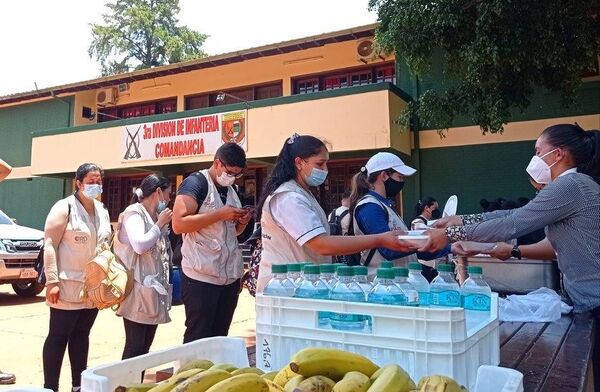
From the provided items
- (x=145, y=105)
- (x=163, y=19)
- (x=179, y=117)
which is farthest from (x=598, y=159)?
(x=163, y=19)

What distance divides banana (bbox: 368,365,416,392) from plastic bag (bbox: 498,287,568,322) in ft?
5.81

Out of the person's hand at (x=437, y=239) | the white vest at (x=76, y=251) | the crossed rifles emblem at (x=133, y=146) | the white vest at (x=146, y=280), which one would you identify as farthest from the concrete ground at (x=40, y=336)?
the crossed rifles emblem at (x=133, y=146)

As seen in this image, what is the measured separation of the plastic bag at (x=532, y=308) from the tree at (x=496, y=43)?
189 inches

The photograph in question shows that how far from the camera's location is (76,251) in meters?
3.42

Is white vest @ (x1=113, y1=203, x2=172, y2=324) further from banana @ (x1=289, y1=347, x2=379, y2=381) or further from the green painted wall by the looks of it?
the green painted wall

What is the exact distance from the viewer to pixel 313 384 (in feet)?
3.35

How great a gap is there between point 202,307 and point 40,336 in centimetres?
448

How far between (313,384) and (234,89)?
1384 centimetres

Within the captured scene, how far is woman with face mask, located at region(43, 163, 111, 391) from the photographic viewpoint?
3213 millimetres

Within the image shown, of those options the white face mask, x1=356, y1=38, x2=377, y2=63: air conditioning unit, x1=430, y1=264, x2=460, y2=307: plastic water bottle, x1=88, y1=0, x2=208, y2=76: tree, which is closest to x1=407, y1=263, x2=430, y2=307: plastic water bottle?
x1=430, y1=264, x2=460, y2=307: plastic water bottle

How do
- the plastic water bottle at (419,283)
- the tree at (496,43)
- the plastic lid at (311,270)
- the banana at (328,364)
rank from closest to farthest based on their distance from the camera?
the banana at (328,364), the plastic lid at (311,270), the plastic water bottle at (419,283), the tree at (496,43)

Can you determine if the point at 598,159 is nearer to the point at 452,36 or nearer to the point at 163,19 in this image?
the point at 452,36

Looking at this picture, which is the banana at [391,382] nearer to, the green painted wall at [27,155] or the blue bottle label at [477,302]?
the blue bottle label at [477,302]

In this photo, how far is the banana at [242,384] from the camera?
96 cm
